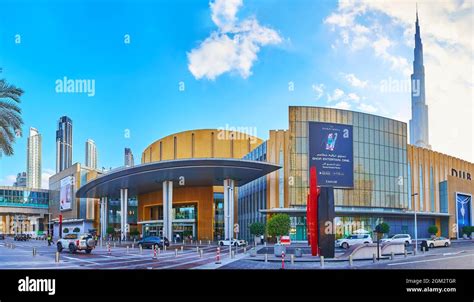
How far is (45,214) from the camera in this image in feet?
386

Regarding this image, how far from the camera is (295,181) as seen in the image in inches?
2159

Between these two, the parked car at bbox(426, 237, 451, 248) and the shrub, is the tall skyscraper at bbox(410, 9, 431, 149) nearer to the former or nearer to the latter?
the shrub

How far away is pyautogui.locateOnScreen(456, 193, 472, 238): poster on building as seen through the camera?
67938mm

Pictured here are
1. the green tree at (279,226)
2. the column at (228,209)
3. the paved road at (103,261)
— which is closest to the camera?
the paved road at (103,261)

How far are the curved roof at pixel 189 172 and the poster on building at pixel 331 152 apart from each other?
21.9ft

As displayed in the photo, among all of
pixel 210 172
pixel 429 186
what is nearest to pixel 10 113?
pixel 210 172

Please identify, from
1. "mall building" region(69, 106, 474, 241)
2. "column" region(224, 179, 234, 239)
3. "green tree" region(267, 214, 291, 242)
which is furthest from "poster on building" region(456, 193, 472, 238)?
"green tree" region(267, 214, 291, 242)

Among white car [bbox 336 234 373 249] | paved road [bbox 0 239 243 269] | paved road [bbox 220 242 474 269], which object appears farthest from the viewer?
white car [bbox 336 234 373 249]

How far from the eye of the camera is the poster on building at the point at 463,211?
67.9m

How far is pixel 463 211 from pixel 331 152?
99.4 feet

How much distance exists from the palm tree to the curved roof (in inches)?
1160

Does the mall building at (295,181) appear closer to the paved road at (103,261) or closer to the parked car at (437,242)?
the parked car at (437,242)

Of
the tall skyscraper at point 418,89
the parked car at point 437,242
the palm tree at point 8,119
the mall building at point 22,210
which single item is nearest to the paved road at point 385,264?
the tall skyscraper at point 418,89
